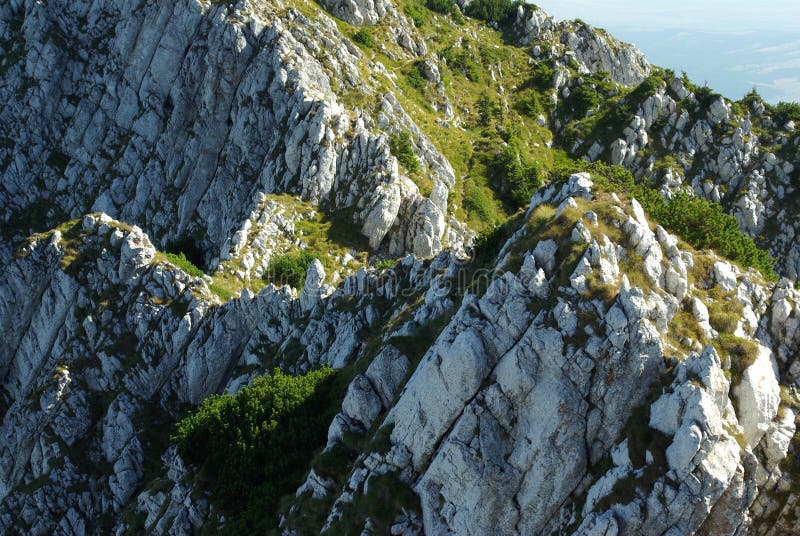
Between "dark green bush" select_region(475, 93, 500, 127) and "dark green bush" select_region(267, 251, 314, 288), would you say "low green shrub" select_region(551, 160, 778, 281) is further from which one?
"dark green bush" select_region(475, 93, 500, 127)

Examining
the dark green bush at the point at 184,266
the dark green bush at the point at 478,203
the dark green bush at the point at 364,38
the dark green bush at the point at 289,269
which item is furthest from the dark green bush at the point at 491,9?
the dark green bush at the point at 184,266

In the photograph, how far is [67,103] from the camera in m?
82.4

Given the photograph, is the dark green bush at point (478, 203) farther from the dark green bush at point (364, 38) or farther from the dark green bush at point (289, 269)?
the dark green bush at point (364, 38)

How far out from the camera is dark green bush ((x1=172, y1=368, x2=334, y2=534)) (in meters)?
31.1

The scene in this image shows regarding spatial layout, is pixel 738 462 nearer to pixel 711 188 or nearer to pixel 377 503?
pixel 377 503

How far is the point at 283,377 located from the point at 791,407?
87.4ft

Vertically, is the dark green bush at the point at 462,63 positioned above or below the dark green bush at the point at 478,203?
above

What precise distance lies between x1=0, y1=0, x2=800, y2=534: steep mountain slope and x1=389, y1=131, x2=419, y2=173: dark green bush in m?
0.45

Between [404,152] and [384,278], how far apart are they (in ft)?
93.5

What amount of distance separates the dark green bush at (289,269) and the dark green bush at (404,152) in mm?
16676

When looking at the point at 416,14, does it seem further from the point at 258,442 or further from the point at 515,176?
the point at 258,442

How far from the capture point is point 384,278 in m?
41.2

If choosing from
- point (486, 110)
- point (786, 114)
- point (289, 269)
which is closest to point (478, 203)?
point (486, 110)

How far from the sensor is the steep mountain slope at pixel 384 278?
928 inches
